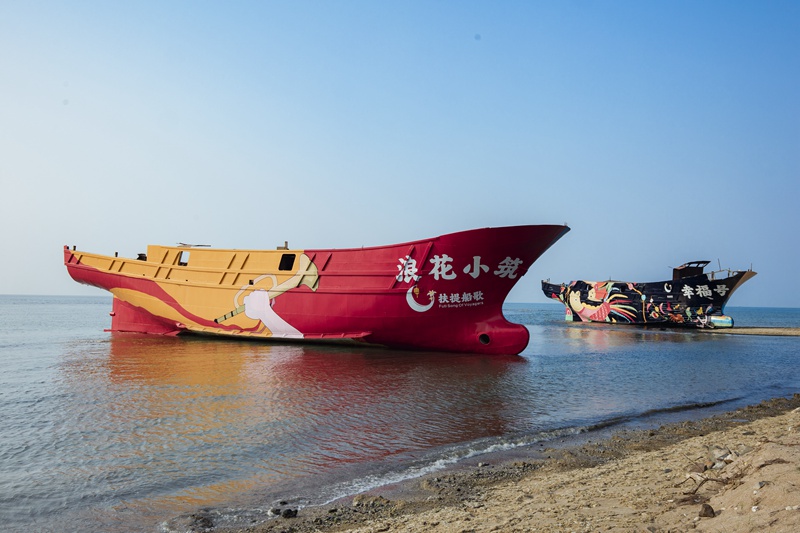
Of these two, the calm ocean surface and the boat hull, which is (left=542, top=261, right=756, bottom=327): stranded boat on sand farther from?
the calm ocean surface

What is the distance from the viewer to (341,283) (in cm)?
1525

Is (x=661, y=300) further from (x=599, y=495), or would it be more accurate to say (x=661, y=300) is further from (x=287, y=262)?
(x=599, y=495)

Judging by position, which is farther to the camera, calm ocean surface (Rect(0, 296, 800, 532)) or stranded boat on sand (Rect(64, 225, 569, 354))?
stranded boat on sand (Rect(64, 225, 569, 354))

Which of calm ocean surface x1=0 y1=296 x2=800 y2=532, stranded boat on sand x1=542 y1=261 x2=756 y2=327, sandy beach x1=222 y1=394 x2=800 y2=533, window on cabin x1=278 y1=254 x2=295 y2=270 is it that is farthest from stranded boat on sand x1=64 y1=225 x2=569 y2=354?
stranded boat on sand x1=542 y1=261 x2=756 y2=327

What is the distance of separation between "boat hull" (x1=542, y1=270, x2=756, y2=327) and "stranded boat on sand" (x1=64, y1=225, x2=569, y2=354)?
2231cm

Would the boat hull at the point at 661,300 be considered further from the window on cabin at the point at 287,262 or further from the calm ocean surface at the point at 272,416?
the window on cabin at the point at 287,262

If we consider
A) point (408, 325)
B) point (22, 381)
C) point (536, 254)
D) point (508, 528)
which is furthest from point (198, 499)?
point (536, 254)

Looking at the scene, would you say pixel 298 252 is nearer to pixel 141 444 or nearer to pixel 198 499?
pixel 141 444

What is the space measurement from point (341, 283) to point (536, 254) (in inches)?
231

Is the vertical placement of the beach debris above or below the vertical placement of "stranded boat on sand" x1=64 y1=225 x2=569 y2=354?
below

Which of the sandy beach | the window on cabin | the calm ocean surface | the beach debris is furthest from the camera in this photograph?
the window on cabin

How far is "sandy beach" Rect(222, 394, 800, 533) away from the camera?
8.83 ft

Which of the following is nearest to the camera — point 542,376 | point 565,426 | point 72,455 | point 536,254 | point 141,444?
point 72,455

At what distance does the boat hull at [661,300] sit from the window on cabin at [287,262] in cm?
2685
